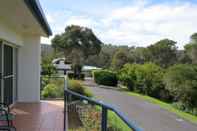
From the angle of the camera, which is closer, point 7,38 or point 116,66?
point 7,38

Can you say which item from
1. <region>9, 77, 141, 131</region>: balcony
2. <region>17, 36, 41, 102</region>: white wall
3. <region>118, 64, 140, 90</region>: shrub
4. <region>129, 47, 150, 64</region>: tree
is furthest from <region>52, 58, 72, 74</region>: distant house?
<region>9, 77, 141, 131</region>: balcony

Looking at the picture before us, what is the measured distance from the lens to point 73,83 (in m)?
17.4

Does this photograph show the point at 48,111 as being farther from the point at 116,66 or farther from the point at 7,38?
the point at 116,66

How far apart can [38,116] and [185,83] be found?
16677mm

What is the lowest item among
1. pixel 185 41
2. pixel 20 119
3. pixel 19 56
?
pixel 20 119

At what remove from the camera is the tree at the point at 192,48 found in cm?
4006

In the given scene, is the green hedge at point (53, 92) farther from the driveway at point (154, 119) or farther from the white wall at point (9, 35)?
the white wall at point (9, 35)

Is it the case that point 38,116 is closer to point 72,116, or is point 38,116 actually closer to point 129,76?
point 72,116

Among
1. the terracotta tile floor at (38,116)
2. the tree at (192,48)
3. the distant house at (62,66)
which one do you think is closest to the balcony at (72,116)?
the terracotta tile floor at (38,116)

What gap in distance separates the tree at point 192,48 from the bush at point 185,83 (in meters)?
13.7

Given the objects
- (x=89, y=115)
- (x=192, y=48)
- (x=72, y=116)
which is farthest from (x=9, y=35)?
(x=192, y=48)

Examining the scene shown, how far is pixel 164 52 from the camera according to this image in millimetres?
51062

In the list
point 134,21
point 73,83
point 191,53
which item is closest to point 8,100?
point 73,83

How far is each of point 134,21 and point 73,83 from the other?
57.8 ft
